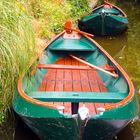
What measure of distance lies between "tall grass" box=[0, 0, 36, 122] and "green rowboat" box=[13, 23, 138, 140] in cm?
19

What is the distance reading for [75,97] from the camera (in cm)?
396

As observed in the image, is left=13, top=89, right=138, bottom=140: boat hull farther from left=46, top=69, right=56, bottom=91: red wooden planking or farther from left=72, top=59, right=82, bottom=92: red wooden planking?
left=72, top=59, right=82, bottom=92: red wooden planking

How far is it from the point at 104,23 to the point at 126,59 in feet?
5.65

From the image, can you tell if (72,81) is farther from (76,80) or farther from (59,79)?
(59,79)

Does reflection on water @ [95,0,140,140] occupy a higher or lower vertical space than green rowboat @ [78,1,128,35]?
lower

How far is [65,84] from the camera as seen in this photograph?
18.1ft

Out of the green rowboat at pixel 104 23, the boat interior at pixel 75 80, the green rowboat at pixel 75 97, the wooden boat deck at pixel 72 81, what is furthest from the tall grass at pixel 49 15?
the wooden boat deck at pixel 72 81

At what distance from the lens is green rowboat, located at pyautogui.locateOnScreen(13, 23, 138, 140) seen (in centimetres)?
384

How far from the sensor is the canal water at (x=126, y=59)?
480 cm

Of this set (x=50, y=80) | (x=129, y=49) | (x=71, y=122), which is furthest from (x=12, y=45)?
(x=129, y=49)

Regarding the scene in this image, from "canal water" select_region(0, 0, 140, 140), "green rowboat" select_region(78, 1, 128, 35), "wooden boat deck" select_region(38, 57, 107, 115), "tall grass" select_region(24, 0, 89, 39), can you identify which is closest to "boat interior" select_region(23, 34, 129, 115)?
"wooden boat deck" select_region(38, 57, 107, 115)

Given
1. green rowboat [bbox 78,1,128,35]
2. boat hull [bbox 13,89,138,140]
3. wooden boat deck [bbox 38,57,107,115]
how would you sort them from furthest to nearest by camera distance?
green rowboat [bbox 78,1,128,35] < wooden boat deck [bbox 38,57,107,115] < boat hull [bbox 13,89,138,140]

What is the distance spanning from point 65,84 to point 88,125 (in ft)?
5.94

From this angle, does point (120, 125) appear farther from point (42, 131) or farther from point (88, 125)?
point (42, 131)
